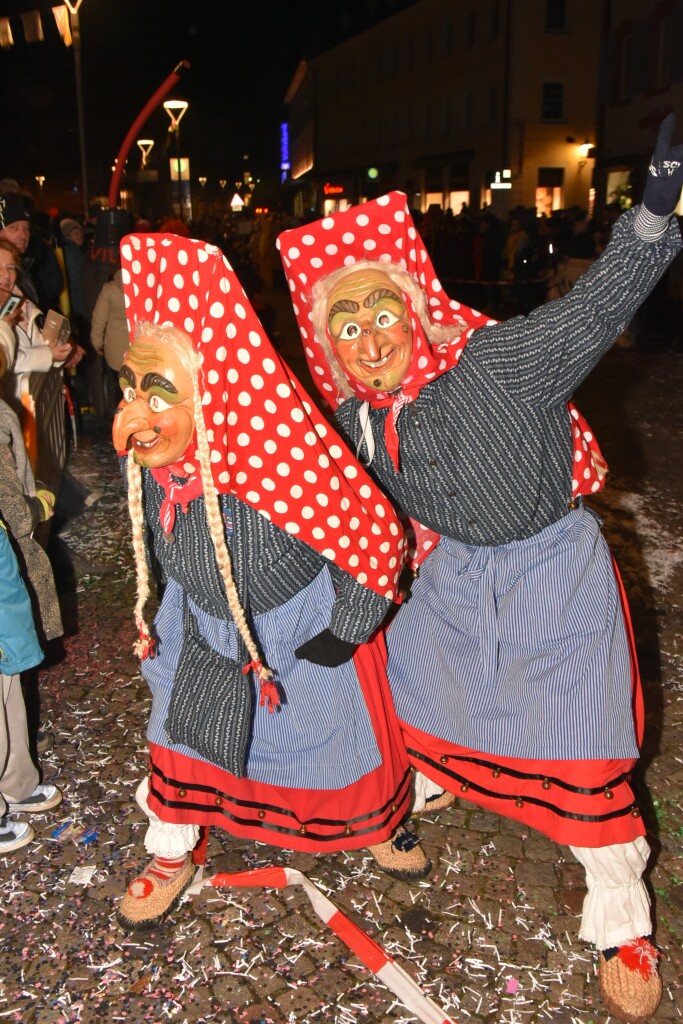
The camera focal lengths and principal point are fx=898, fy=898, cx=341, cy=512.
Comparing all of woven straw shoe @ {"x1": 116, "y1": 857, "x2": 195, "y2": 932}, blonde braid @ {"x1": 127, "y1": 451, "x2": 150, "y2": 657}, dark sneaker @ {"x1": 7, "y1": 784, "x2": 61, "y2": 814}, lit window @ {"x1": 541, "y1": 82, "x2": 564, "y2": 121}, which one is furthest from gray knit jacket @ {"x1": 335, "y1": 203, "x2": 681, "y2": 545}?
lit window @ {"x1": 541, "y1": 82, "x2": 564, "y2": 121}

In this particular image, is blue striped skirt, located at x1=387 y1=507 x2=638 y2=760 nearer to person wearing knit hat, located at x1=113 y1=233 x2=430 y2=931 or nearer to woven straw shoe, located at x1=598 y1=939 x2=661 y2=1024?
person wearing knit hat, located at x1=113 y1=233 x2=430 y2=931

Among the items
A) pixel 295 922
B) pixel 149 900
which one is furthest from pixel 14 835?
pixel 295 922

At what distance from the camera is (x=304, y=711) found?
2596 millimetres

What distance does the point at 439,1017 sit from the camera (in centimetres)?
237

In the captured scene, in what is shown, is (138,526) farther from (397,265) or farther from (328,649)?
(397,265)

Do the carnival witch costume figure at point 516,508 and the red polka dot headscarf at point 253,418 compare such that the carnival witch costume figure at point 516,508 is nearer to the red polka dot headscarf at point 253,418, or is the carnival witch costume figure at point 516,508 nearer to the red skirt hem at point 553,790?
the red skirt hem at point 553,790

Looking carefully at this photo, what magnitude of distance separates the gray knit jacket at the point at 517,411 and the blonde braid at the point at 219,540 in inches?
23.3

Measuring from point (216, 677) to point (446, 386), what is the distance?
3.41 ft

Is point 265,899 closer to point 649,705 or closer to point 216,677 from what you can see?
point 216,677

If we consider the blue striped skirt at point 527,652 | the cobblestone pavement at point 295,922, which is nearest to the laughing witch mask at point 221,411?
the blue striped skirt at point 527,652

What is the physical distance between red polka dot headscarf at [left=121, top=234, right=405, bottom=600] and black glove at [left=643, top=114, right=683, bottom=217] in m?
0.98

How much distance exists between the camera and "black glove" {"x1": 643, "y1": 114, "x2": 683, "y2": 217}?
2.16 metres

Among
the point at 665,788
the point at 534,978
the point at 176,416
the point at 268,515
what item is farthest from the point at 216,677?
the point at 665,788

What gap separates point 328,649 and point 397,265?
1.10 metres
